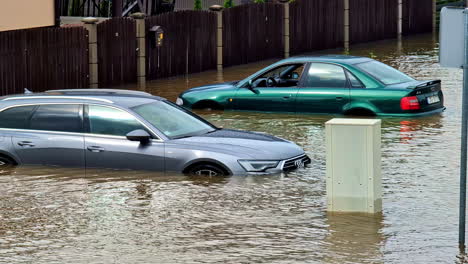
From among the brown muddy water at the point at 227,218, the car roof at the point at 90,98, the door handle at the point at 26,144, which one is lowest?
the brown muddy water at the point at 227,218

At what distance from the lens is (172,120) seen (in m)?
14.8

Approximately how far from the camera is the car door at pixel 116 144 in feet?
46.2

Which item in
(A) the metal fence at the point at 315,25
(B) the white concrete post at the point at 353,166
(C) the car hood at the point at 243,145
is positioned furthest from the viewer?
(A) the metal fence at the point at 315,25

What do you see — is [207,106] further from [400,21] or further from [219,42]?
[400,21]

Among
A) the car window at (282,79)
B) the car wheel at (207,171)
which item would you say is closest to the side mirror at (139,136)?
the car wheel at (207,171)

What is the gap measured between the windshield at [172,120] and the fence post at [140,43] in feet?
41.9

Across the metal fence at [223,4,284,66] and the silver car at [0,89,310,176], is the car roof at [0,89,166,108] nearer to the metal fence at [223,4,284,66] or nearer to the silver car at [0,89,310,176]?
the silver car at [0,89,310,176]

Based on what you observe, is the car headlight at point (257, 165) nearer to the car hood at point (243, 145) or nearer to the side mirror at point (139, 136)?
the car hood at point (243, 145)

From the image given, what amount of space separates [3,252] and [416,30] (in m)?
33.1

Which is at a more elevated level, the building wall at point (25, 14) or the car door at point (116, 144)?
the building wall at point (25, 14)

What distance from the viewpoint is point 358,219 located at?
38.2 ft

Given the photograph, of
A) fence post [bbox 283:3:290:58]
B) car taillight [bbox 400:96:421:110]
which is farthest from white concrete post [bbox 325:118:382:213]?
fence post [bbox 283:3:290:58]

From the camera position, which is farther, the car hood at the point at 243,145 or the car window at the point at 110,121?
the car window at the point at 110,121

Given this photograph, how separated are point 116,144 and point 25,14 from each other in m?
14.7
